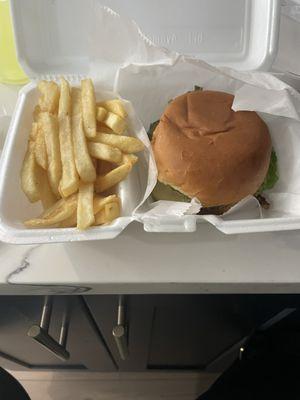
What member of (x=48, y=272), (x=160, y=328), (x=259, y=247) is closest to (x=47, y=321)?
(x=48, y=272)

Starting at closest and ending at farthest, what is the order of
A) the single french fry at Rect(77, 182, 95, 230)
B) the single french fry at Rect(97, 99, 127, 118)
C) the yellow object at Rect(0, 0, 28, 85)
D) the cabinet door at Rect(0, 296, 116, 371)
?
the single french fry at Rect(77, 182, 95, 230), the single french fry at Rect(97, 99, 127, 118), the cabinet door at Rect(0, 296, 116, 371), the yellow object at Rect(0, 0, 28, 85)

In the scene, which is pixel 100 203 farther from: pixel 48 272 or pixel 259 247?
pixel 259 247

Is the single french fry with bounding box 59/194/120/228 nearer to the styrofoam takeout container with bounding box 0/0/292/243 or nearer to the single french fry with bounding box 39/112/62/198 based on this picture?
the single french fry with bounding box 39/112/62/198

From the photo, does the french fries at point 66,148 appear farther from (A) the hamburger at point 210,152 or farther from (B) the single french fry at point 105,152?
(A) the hamburger at point 210,152

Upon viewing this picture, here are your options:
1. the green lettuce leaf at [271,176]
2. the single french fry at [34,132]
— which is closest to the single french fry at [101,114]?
the single french fry at [34,132]

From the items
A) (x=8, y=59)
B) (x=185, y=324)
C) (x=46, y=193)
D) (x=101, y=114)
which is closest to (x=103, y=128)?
(x=101, y=114)

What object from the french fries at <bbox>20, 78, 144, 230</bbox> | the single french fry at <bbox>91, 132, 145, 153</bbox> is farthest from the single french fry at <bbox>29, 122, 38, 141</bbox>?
the single french fry at <bbox>91, 132, 145, 153</bbox>

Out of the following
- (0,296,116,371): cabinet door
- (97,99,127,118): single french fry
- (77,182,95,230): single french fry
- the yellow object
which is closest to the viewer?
(77,182,95,230): single french fry
